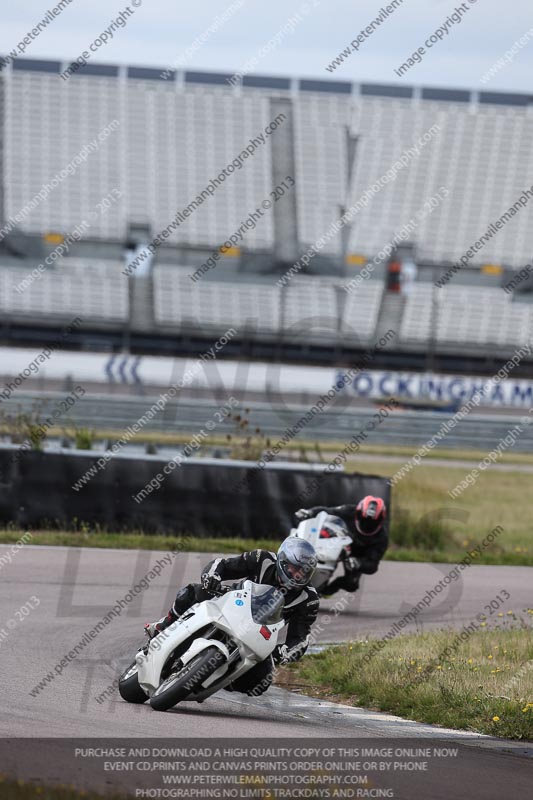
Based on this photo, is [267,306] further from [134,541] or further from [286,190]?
[134,541]

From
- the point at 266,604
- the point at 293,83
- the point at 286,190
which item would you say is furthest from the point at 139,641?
the point at 293,83

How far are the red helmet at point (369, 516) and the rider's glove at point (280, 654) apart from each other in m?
4.49

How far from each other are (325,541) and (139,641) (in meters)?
2.71

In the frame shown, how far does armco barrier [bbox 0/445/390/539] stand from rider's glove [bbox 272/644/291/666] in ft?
27.0

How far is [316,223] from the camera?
47.1 metres

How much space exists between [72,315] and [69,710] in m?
36.6

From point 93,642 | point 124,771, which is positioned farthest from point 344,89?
point 124,771

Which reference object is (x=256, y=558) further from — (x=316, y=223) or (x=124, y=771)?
(x=316, y=223)

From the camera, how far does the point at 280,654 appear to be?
788 centimetres

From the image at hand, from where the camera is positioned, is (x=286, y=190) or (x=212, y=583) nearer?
(x=212, y=583)

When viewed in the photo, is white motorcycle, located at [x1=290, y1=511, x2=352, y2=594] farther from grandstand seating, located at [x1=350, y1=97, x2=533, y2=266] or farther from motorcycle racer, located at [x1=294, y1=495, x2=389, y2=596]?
grandstand seating, located at [x1=350, y1=97, x2=533, y2=266]

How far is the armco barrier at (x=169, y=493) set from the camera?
15797 millimetres

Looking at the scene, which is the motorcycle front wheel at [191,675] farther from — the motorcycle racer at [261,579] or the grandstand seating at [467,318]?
the grandstand seating at [467,318]

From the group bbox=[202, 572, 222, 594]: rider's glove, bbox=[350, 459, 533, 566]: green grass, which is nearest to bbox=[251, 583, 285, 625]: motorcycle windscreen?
bbox=[202, 572, 222, 594]: rider's glove
